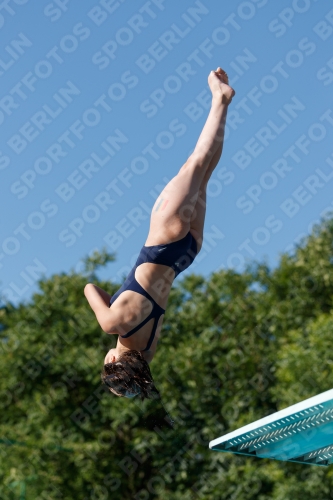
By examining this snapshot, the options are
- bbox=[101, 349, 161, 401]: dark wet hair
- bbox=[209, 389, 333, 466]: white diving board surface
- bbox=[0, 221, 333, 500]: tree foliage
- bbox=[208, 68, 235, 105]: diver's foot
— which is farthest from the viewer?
→ bbox=[0, 221, 333, 500]: tree foliage

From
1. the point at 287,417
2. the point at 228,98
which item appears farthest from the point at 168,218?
the point at 287,417

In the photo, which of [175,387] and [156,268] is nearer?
[156,268]

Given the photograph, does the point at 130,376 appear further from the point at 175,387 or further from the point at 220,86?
the point at 175,387

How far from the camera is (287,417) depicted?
12.3 feet

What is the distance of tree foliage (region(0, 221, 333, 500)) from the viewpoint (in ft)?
43.1

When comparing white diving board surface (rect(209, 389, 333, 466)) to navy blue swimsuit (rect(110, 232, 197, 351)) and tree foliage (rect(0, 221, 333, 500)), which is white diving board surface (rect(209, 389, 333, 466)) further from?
tree foliage (rect(0, 221, 333, 500))

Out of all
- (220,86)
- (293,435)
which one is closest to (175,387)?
(293,435)

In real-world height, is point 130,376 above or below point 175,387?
above

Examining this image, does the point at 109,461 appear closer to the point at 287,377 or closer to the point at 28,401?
the point at 28,401

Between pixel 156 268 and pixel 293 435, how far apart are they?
130cm

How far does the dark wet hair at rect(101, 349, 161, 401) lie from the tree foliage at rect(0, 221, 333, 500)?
8.18m

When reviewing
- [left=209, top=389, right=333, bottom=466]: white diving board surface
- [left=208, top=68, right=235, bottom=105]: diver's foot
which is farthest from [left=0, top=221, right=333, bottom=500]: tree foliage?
[left=208, top=68, right=235, bottom=105]: diver's foot

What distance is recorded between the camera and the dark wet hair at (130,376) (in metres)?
4.09

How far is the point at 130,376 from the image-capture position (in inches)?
161
